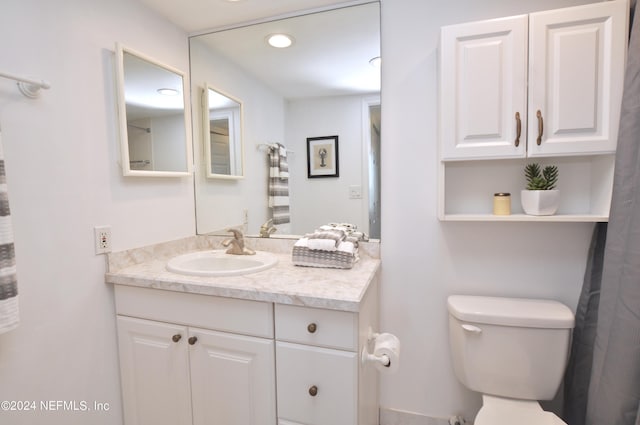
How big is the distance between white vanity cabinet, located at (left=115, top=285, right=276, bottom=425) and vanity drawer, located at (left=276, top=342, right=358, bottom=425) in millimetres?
53

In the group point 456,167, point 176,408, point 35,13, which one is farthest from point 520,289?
point 35,13

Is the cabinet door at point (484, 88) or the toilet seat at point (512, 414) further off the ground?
the cabinet door at point (484, 88)

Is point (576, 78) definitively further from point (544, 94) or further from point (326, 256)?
point (326, 256)

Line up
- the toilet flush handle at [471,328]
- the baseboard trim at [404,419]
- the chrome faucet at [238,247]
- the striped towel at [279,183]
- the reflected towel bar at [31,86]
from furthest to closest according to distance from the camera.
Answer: the striped towel at [279,183] → the chrome faucet at [238,247] → the baseboard trim at [404,419] → the toilet flush handle at [471,328] → the reflected towel bar at [31,86]

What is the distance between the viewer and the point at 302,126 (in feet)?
5.73

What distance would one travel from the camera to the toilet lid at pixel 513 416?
1177 mm

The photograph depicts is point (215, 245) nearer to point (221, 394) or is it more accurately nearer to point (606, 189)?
point (221, 394)

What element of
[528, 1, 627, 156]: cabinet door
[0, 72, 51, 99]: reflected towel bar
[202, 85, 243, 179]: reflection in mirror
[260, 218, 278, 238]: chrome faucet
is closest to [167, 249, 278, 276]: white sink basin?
[260, 218, 278, 238]: chrome faucet

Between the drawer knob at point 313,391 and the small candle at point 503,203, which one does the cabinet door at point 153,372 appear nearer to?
the drawer knob at point 313,391

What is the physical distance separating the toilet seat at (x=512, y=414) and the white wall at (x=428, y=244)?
0.27 m

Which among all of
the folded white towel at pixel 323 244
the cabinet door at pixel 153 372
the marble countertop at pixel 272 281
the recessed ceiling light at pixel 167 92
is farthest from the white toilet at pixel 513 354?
the recessed ceiling light at pixel 167 92

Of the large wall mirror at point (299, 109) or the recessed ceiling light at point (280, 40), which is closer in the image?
the large wall mirror at point (299, 109)

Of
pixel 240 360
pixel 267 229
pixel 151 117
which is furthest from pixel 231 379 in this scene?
pixel 151 117

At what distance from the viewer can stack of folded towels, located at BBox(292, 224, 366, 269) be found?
1.40m
